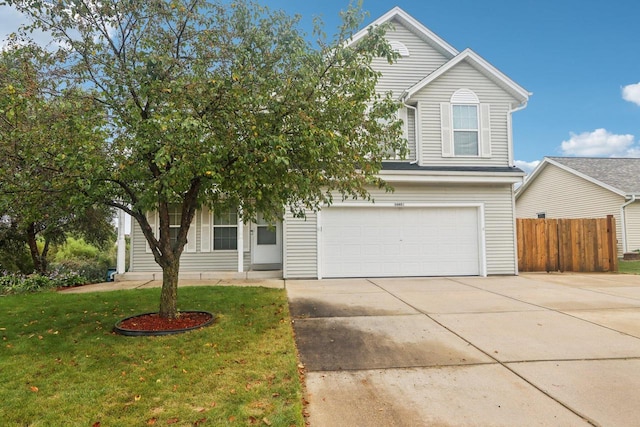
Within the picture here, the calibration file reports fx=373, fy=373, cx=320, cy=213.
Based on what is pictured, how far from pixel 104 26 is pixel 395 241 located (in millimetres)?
8602

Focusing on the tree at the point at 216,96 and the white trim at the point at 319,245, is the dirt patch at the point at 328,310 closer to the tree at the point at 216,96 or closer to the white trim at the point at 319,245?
the tree at the point at 216,96

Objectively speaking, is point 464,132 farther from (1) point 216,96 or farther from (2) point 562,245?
(1) point 216,96

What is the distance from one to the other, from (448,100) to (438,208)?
3294 mm

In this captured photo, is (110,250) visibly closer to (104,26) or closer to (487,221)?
(104,26)

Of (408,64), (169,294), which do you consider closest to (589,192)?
(408,64)

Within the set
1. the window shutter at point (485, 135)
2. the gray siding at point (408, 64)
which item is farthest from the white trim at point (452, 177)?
the gray siding at point (408, 64)

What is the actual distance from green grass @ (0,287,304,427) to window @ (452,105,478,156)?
7.83 m

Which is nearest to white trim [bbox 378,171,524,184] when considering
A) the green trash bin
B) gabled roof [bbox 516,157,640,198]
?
Answer: the green trash bin

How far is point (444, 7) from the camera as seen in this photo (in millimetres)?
14938

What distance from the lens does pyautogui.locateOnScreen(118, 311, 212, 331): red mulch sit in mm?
5345

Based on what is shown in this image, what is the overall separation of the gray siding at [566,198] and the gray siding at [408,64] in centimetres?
1125

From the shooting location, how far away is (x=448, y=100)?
11312 millimetres

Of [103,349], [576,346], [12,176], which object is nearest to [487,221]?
[576,346]

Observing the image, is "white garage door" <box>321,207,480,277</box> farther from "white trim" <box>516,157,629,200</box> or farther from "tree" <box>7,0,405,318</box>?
"white trim" <box>516,157,629,200</box>
